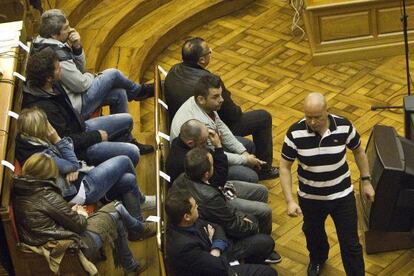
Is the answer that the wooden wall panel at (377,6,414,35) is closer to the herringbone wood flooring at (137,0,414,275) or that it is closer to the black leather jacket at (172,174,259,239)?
the herringbone wood flooring at (137,0,414,275)

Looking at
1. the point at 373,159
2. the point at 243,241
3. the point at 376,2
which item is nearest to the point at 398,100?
the point at 376,2

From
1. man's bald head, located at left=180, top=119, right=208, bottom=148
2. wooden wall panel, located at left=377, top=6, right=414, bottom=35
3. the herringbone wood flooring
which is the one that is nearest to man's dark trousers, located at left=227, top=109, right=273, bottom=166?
the herringbone wood flooring

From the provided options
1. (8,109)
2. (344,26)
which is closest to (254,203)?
(8,109)

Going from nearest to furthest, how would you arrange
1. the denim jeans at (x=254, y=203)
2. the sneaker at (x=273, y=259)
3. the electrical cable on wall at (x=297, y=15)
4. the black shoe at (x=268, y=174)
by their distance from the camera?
the denim jeans at (x=254, y=203) < the sneaker at (x=273, y=259) < the black shoe at (x=268, y=174) < the electrical cable on wall at (x=297, y=15)

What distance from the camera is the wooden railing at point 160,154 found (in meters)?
3.71

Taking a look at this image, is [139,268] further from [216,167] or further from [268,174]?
[268,174]

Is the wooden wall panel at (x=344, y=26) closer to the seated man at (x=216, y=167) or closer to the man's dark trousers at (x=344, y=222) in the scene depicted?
the seated man at (x=216, y=167)

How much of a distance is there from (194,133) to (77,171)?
1.85 ft

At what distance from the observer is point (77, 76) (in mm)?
4461

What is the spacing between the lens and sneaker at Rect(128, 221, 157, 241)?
4160mm

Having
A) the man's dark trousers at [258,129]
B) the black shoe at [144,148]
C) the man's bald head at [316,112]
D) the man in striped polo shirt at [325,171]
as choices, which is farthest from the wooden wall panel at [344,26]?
the man's bald head at [316,112]

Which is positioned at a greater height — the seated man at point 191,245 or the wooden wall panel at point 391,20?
the seated man at point 191,245

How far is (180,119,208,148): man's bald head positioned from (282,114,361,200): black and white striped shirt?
388 millimetres

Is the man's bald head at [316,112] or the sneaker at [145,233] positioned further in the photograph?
the sneaker at [145,233]
